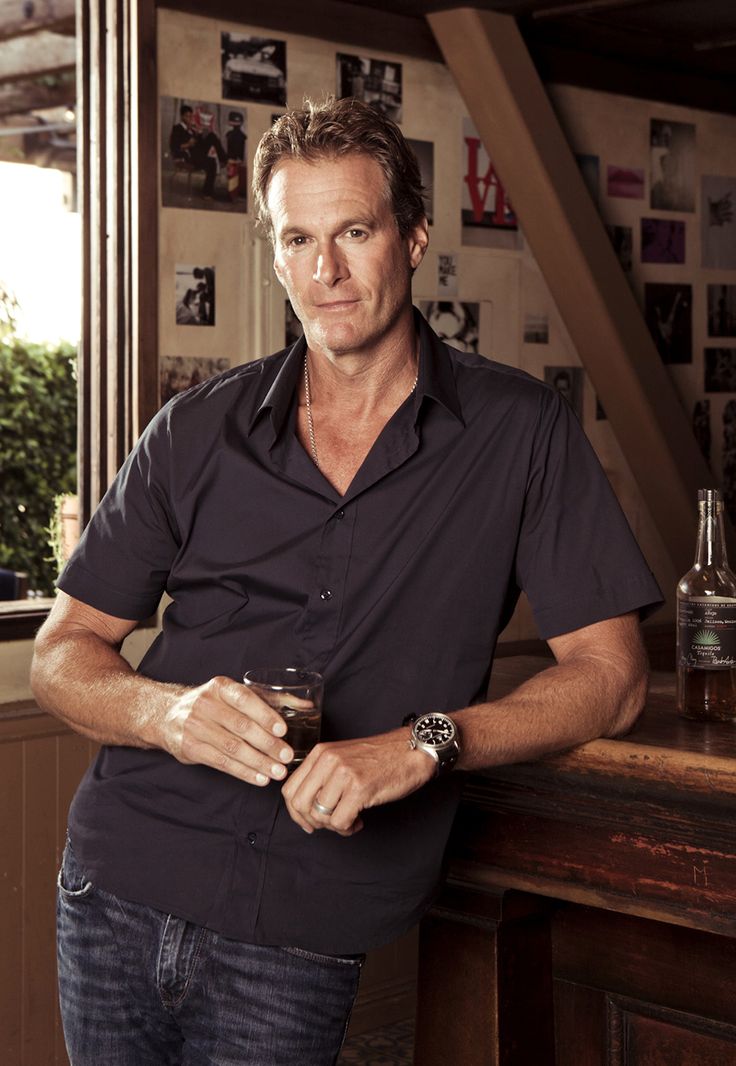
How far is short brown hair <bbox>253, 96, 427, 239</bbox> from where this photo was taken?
72.5 inches

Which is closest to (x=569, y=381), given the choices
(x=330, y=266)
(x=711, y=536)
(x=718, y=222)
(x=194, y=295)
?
(x=718, y=222)

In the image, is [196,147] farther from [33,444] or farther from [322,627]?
[33,444]

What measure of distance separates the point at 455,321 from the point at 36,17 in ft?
6.14

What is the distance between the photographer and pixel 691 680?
2.02m

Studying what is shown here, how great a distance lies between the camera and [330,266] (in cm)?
182

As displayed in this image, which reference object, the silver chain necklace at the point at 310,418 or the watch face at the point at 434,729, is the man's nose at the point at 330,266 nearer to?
the silver chain necklace at the point at 310,418

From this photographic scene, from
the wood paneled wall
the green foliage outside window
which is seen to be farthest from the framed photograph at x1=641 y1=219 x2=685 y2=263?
the wood paneled wall

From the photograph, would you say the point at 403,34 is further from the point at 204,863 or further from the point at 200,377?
the point at 204,863

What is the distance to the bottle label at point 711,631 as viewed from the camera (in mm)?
1940

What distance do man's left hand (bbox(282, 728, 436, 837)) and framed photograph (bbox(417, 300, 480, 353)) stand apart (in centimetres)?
275

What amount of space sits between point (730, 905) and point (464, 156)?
2967 millimetres

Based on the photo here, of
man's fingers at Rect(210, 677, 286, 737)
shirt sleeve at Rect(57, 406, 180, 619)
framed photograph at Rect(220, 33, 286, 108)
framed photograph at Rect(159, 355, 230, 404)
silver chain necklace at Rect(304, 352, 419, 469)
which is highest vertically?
framed photograph at Rect(220, 33, 286, 108)

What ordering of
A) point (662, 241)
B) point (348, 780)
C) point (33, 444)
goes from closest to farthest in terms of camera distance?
1. point (348, 780)
2. point (662, 241)
3. point (33, 444)

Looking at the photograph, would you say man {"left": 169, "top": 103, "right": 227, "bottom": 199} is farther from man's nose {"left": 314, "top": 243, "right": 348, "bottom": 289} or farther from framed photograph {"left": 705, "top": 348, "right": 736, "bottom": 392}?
framed photograph {"left": 705, "top": 348, "right": 736, "bottom": 392}
